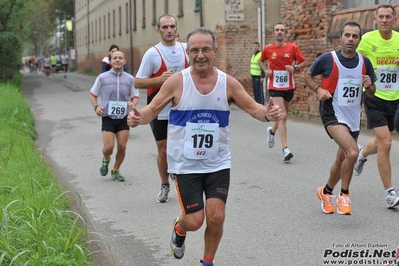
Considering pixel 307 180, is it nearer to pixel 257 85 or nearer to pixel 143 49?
pixel 257 85

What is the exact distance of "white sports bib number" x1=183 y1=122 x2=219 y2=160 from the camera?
16.9 ft

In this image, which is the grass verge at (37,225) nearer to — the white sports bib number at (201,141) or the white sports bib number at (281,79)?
the white sports bib number at (201,141)

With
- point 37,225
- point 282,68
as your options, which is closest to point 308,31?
point 282,68

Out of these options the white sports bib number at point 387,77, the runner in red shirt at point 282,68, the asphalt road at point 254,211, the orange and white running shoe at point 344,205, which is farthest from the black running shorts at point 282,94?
the orange and white running shoe at point 344,205

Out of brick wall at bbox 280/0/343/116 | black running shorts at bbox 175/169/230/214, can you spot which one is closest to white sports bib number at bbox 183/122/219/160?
black running shorts at bbox 175/169/230/214

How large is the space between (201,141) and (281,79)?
6390mm

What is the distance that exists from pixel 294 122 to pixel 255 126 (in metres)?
1.60

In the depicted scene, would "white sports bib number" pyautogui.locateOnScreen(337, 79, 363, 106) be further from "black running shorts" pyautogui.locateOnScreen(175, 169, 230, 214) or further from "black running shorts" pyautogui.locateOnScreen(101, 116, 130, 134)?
"black running shorts" pyautogui.locateOnScreen(101, 116, 130, 134)

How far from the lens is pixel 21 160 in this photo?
9.85 m

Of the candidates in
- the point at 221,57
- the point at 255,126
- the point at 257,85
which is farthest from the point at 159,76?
the point at 221,57

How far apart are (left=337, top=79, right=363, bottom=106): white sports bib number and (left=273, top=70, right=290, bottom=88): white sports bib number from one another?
416 centimetres

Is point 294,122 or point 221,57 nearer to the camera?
point 294,122

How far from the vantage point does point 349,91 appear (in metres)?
7.11

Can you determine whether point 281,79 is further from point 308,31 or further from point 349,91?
point 308,31
